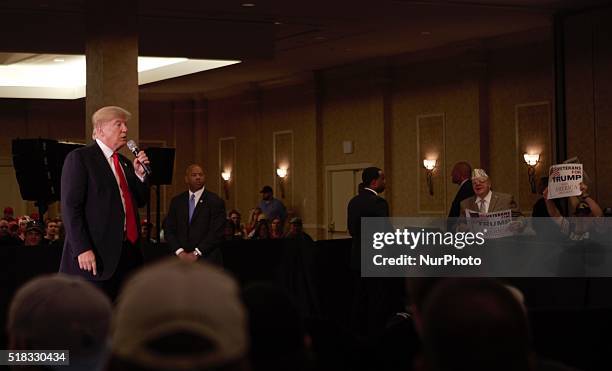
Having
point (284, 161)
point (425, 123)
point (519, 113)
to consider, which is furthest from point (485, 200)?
point (284, 161)

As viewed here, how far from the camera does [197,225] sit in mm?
8305

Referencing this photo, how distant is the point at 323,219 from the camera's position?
1858 cm

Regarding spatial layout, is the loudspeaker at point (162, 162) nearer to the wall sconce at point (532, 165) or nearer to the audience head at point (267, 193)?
the wall sconce at point (532, 165)

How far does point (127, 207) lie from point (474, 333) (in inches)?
155

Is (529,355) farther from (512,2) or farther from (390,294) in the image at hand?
(512,2)

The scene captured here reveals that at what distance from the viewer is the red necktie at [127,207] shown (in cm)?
511

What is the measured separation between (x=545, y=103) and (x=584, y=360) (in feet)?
38.0

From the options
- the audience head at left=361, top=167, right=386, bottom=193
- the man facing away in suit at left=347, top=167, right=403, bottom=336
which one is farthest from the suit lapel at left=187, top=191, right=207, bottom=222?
the audience head at left=361, top=167, right=386, bottom=193

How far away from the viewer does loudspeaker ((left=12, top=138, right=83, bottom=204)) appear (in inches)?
365

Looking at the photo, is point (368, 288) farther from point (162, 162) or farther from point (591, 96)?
point (591, 96)

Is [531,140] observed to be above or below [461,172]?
above

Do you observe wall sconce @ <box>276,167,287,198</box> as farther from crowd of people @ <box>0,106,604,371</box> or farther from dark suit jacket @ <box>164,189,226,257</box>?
crowd of people @ <box>0,106,604,371</box>

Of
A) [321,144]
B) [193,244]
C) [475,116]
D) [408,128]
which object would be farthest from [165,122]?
[193,244]

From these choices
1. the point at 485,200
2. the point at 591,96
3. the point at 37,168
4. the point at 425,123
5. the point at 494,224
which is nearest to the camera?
the point at 494,224
